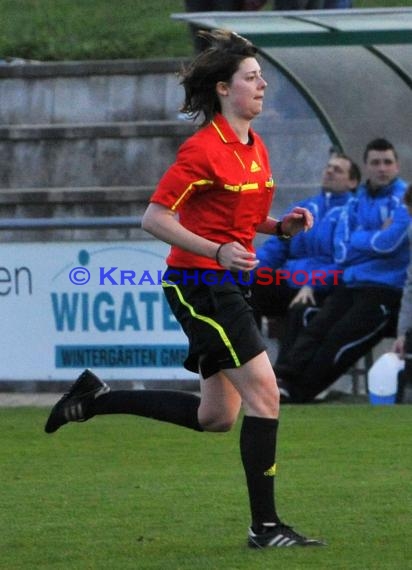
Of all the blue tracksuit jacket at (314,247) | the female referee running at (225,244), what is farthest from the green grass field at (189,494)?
the blue tracksuit jacket at (314,247)

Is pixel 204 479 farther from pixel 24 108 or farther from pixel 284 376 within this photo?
pixel 24 108

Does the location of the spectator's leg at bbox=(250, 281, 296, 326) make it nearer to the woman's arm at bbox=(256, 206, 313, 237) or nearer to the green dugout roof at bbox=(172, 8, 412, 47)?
the green dugout roof at bbox=(172, 8, 412, 47)

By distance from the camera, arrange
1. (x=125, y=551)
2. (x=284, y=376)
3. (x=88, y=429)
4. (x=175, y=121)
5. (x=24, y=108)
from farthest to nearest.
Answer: (x=24, y=108) < (x=175, y=121) < (x=284, y=376) < (x=88, y=429) < (x=125, y=551)

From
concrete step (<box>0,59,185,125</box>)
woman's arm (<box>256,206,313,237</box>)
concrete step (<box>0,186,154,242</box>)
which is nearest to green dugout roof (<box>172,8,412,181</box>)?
concrete step (<box>0,186,154,242</box>)

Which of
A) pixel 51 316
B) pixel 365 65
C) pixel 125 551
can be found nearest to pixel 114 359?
pixel 51 316

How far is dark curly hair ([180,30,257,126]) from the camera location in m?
6.41

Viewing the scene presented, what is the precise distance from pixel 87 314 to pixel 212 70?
6.23 m

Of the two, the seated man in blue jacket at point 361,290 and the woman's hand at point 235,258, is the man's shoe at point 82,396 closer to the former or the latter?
the woman's hand at point 235,258

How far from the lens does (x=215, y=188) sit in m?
6.29

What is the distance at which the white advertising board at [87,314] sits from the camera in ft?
40.6

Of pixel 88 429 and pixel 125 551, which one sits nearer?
pixel 125 551

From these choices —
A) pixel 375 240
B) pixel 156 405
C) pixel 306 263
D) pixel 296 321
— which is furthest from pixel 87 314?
pixel 156 405

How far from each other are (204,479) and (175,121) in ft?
25.3

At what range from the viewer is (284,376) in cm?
1195
